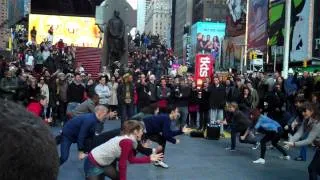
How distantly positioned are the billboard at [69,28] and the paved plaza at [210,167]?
3732cm

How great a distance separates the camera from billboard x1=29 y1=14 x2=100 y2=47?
51781 mm

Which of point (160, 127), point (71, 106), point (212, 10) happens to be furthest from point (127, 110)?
point (212, 10)

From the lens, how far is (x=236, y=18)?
109312 mm

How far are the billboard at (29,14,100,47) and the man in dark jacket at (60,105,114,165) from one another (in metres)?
42.7

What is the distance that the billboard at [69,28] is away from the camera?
51781 millimetres

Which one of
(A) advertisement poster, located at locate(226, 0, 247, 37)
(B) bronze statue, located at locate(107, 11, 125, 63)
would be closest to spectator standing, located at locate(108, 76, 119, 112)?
(B) bronze statue, located at locate(107, 11, 125, 63)

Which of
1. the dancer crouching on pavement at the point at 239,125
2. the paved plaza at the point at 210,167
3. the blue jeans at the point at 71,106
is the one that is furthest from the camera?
the blue jeans at the point at 71,106

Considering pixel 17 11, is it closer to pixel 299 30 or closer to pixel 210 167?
pixel 299 30

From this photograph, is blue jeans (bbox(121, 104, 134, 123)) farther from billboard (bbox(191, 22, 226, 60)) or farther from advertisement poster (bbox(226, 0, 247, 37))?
billboard (bbox(191, 22, 226, 60))

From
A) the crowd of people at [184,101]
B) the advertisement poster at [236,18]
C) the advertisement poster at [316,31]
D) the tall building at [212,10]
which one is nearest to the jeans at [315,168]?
the crowd of people at [184,101]

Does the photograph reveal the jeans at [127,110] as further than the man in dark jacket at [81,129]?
Yes

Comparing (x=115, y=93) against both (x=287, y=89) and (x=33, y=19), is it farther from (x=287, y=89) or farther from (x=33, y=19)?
(x=33, y=19)

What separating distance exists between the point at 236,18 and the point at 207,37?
92.6 feet

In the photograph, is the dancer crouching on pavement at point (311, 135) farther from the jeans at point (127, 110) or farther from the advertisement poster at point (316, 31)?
the advertisement poster at point (316, 31)
